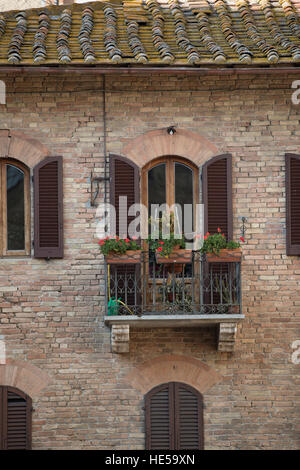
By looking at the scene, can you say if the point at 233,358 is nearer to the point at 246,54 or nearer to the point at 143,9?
the point at 246,54

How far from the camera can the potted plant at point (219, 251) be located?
12.6m

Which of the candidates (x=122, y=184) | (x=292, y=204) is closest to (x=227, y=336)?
(x=292, y=204)

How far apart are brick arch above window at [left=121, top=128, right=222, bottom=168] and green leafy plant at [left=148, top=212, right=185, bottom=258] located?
866 mm

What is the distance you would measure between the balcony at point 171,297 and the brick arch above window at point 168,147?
1.43 meters

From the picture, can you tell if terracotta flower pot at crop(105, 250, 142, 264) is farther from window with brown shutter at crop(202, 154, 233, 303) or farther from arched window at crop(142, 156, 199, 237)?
window with brown shutter at crop(202, 154, 233, 303)

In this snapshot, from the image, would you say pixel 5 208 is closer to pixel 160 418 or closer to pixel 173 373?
pixel 173 373

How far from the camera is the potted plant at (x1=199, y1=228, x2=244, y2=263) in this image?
1259 centimetres

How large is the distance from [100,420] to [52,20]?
609cm

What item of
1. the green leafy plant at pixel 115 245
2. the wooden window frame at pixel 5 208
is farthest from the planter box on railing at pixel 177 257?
the wooden window frame at pixel 5 208

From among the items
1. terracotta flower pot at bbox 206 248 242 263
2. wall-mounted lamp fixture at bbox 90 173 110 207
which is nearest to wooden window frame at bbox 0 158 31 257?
wall-mounted lamp fixture at bbox 90 173 110 207

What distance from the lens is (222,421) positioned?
1307 cm

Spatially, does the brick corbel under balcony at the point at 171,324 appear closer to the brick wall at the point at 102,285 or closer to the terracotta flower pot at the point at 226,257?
the brick wall at the point at 102,285

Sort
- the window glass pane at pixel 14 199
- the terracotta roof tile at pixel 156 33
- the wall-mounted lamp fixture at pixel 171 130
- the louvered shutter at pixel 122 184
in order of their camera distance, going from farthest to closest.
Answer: the window glass pane at pixel 14 199
the wall-mounted lamp fixture at pixel 171 130
the louvered shutter at pixel 122 184
the terracotta roof tile at pixel 156 33

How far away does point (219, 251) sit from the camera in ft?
41.3
